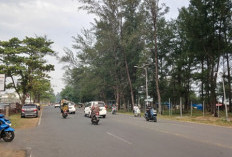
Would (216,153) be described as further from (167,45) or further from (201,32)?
(167,45)

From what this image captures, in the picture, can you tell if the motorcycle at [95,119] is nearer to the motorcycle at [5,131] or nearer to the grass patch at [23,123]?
the grass patch at [23,123]

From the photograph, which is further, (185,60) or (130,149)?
(185,60)

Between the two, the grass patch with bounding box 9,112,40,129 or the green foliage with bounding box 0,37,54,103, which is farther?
the green foliage with bounding box 0,37,54,103

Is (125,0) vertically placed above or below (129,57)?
above

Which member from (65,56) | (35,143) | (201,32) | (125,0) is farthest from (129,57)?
(35,143)

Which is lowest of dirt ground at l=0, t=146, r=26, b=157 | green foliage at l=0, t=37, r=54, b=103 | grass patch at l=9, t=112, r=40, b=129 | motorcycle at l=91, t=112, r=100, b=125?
grass patch at l=9, t=112, r=40, b=129

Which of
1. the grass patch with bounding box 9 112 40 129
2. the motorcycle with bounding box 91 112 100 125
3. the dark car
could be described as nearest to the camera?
the grass patch with bounding box 9 112 40 129

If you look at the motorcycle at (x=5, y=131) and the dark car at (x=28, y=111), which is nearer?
the motorcycle at (x=5, y=131)

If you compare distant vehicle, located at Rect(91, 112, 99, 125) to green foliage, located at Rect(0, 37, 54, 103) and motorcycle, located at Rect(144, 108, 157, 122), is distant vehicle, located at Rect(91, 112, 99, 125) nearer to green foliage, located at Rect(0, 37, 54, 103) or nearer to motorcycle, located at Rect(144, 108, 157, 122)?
motorcycle, located at Rect(144, 108, 157, 122)

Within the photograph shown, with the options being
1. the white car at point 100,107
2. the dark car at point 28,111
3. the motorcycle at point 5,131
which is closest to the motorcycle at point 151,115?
the white car at point 100,107

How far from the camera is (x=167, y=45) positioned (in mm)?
52438

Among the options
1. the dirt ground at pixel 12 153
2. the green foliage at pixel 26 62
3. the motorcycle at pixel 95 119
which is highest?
the green foliage at pixel 26 62

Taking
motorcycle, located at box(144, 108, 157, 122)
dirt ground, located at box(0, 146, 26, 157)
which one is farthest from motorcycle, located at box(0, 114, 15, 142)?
motorcycle, located at box(144, 108, 157, 122)

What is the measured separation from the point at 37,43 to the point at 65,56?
29.0 metres
